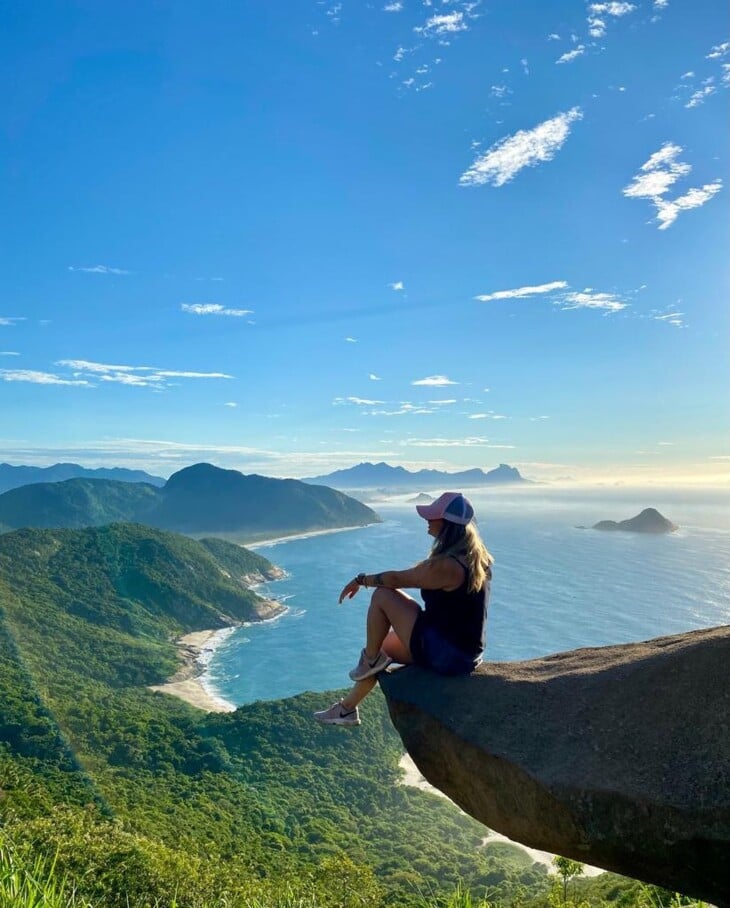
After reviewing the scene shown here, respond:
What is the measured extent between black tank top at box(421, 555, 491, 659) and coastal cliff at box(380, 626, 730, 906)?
0.79 ft

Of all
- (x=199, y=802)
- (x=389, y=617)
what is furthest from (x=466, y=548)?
(x=199, y=802)

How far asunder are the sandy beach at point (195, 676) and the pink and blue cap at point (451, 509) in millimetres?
51649

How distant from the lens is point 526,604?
75125 millimetres

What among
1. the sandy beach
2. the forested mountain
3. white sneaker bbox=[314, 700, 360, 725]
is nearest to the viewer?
white sneaker bbox=[314, 700, 360, 725]

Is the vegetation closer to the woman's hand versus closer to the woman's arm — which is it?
the woman's hand

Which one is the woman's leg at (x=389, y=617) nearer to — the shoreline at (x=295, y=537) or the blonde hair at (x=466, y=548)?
the blonde hair at (x=466, y=548)

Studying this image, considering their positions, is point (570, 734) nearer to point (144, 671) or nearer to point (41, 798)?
point (41, 798)

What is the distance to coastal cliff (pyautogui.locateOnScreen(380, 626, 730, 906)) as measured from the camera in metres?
3.12

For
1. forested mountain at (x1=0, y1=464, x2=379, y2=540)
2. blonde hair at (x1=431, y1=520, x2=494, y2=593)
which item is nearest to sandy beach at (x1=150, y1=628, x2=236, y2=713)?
blonde hair at (x1=431, y1=520, x2=494, y2=593)

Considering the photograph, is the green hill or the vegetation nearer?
the vegetation

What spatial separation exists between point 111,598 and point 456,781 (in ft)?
273

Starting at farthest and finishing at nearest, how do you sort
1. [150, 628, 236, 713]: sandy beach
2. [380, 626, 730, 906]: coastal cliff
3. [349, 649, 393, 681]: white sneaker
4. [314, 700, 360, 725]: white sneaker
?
[150, 628, 236, 713]: sandy beach
[314, 700, 360, 725]: white sneaker
[349, 649, 393, 681]: white sneaker
[380, 626, 730, 906]: coastal cliff

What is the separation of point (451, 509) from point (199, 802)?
36.2m

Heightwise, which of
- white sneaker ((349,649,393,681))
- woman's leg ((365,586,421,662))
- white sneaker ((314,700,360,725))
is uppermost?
woman's leg ((365,586,421,662))
